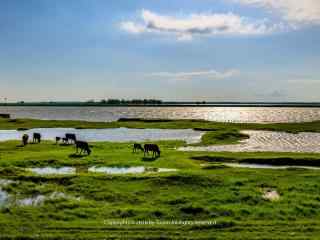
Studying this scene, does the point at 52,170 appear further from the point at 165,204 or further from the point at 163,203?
the point at 165,204

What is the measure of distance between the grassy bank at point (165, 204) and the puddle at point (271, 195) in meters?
0.26

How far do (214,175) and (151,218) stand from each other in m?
9.64

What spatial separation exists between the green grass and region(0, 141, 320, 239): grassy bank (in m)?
0.04

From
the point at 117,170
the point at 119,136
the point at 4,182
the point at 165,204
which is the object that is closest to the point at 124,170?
the point at 117,170

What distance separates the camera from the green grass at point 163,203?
14688 millimetres

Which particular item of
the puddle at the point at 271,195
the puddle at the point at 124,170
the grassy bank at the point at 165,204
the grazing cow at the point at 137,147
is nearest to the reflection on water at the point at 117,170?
the puddle at the point at 124,170

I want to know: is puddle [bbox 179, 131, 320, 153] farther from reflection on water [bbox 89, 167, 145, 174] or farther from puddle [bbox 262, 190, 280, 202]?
puddle [bbox 262, 190, 280, 202]

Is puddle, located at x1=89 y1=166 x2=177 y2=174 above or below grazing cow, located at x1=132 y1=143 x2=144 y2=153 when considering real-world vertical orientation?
below

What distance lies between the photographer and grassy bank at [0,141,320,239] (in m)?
14.7

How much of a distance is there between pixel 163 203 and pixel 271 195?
6.48 m

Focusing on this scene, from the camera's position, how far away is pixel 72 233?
1449 cm

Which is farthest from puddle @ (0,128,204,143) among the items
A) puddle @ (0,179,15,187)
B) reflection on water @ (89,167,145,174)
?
puddle @ (0,179,15,187)

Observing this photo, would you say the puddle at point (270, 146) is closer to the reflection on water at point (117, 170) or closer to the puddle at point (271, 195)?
the reflection on water at point (117, 170)

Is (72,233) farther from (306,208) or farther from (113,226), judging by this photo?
(306,208)
